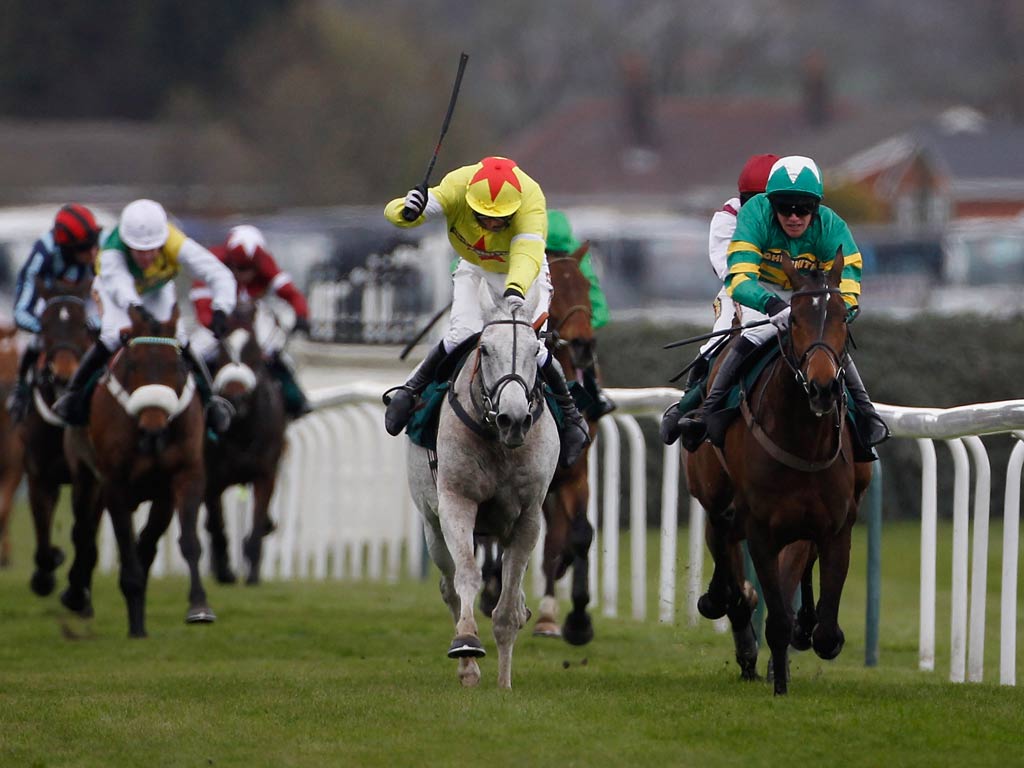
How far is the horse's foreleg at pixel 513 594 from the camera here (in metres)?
7.32

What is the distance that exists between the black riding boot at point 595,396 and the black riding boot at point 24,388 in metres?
3.63

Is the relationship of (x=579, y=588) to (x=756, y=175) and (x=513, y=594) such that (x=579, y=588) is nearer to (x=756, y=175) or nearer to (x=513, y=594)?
(x=513, y=594)

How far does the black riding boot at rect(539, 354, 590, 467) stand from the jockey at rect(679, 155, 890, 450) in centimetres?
51

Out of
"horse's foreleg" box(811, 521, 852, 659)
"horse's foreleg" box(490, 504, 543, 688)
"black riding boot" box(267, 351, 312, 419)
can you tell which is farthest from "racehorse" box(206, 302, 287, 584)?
"horse's foreleg" box(811, 521, 852, 659)

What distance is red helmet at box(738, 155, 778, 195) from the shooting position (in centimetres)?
825

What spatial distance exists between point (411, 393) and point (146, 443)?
234 centimetres

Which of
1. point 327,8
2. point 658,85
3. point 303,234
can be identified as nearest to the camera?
point 303,234

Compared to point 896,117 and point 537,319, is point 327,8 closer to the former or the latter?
point 896,117

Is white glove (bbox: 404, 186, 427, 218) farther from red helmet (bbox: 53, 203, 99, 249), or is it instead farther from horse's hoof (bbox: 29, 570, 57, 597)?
horse's hoof (bbox: 29, 570, 57, 597)

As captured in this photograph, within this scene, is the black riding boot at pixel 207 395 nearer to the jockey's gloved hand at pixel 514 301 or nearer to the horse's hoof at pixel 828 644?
the jockey's gloved hand at pixel 514 301

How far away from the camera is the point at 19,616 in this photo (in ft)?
36.0

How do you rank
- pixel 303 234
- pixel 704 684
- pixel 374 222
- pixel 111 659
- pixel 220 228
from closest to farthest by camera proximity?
pixel 704 684 → pixel 111 659 → pixel 303 234 → pixel 374 222 → pixel 220 228

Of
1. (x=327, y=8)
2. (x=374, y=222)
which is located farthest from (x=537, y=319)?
(x=327, y=8)

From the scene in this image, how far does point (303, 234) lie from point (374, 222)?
8.34ft
